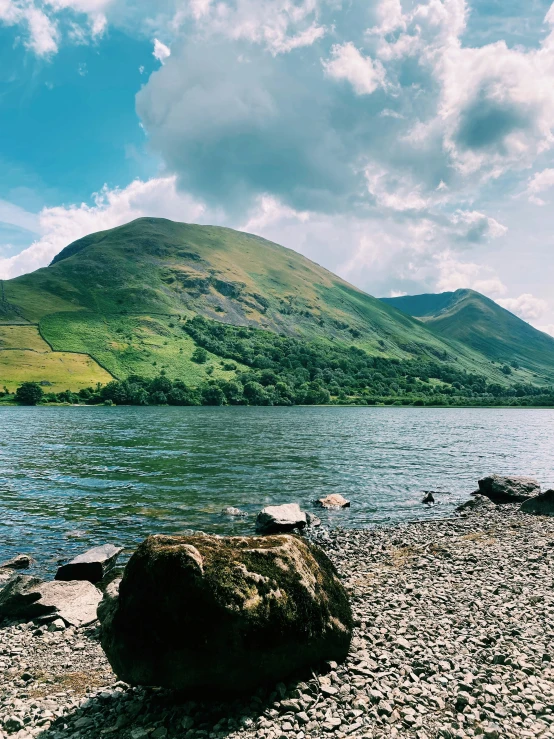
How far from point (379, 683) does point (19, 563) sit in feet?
62.9

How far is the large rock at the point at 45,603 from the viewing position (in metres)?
16.8

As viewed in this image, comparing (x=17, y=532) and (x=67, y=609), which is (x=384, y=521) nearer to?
(x=67, y=609)

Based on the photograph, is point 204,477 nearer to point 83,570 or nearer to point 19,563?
point 19,563

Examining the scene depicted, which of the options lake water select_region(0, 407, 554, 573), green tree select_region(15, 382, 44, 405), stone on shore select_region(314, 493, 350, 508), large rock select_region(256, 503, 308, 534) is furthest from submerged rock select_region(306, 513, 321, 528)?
green tree select_region(15, 382, 44, 405)

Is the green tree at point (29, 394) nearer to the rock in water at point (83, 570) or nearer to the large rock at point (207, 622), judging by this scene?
the rock in water at point (83, 570)

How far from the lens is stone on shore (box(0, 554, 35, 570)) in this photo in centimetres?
2208

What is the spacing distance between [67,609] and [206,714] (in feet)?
31.3

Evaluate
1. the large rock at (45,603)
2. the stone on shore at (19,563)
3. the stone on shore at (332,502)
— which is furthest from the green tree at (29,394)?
the large rock at (45,603)

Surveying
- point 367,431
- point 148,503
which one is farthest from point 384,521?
point 367,431

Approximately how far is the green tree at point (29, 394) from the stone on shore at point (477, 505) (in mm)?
181097

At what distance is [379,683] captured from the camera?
1077 cm

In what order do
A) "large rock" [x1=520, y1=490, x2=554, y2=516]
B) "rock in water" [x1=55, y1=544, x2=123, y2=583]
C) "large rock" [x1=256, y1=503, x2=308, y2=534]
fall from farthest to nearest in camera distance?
1. "large rock" [x1=520, y1=490, x2=554, y2=516]
2. "large rock" [x1=256, y1=503, x2=308, y2=534]
3. "rock in water" [x1=55, y1=544, x2=123, y2=583]

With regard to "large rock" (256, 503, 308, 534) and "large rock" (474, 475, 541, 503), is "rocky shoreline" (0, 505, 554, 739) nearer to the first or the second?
"large rock" (256, 503, 308, 534)

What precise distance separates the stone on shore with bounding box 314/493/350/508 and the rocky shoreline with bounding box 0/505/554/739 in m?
17.5
